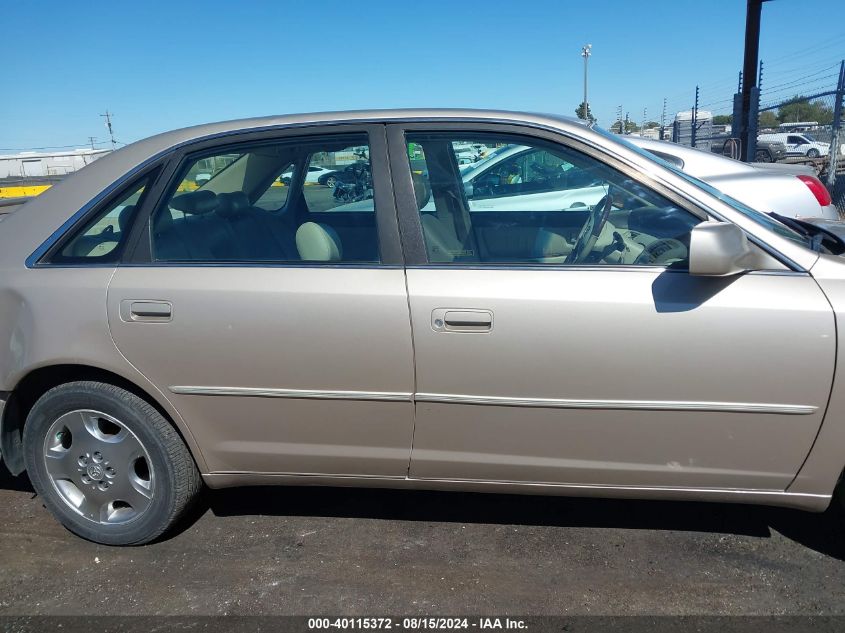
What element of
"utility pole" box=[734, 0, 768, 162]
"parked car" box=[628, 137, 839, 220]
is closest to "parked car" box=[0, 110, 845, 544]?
"parked car" box=[628, 137, 839, 220]

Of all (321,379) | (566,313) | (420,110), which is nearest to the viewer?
(566,313)

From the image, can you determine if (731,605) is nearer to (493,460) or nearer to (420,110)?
(493,460)

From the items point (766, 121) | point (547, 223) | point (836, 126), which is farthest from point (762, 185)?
point (766, 121)

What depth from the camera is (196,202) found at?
2.89 m

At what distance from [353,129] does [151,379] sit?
1.24 m

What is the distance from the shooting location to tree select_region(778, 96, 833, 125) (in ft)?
42.2

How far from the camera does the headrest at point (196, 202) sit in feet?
9.14

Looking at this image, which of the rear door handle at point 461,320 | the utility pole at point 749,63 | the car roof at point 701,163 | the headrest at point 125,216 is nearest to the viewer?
the rear door handle at point 461,320

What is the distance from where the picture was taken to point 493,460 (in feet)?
8.36

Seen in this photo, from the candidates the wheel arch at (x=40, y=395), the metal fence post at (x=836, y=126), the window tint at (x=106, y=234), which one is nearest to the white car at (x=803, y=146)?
the metal fence post at (x=836, y=126)

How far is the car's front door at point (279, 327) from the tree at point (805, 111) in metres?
11.9

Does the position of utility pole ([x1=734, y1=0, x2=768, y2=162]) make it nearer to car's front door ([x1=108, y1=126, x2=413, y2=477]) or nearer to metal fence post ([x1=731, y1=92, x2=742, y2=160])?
metal fence post ([x1=731, y1=92, x2=742, y2=160])

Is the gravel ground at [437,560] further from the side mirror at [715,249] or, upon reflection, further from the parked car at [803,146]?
the parked car at [803,146]

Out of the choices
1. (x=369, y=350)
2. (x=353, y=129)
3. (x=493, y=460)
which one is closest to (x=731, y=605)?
(x=493, y=460)
